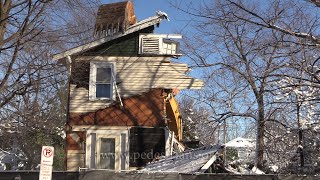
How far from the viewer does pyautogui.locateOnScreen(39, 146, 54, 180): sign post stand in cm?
796

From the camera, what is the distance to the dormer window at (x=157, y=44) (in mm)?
18312

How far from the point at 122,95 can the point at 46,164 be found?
10093mm

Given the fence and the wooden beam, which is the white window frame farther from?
the fence

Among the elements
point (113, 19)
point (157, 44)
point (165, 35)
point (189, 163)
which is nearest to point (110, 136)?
point (157, 44)

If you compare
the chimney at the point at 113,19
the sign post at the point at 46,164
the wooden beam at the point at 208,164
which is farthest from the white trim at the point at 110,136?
the sign post at the point at 46,164

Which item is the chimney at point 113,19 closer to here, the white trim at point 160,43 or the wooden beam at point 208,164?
the white trim at point 160,43

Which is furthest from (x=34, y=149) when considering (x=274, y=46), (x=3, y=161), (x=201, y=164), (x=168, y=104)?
(x=274, y=46)

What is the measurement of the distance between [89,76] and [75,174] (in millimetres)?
7536

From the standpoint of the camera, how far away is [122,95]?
59.4 ft

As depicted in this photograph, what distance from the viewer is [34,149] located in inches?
1474

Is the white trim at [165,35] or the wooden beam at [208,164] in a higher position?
the white trim at [165,35]

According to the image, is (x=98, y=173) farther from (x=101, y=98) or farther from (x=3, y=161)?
(x=3, y=161)

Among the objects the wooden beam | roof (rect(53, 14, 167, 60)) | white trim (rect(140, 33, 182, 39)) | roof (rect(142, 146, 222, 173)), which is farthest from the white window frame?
the wooden beam

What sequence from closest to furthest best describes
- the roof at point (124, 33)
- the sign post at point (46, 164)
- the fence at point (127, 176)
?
the sign post at point (46, 164) < the fence at point (127, 176) < the roof at point (124, 33)
